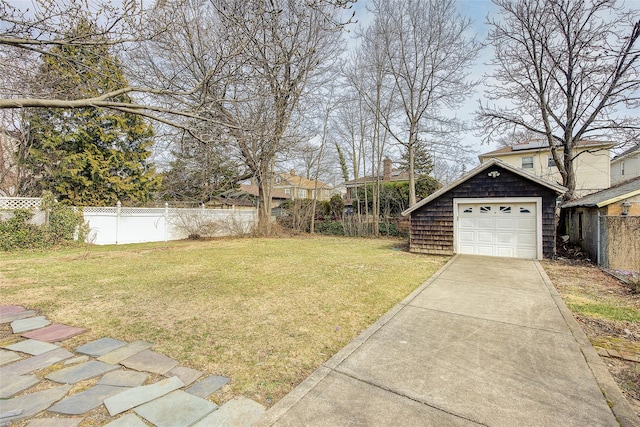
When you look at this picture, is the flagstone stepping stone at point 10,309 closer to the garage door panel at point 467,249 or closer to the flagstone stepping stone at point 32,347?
the flagstone stepping stone at point 32,347

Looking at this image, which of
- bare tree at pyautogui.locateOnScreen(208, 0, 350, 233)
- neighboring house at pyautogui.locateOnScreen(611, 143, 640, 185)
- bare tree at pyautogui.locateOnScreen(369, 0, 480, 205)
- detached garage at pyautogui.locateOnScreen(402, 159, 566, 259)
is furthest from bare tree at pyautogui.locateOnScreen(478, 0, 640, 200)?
neighboring house at pyautogui.locateOnScreen(611, 143, 640, 185)

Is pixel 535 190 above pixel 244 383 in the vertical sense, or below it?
above

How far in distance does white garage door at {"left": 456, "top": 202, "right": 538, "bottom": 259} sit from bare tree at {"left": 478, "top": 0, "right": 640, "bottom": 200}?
18.7 ft

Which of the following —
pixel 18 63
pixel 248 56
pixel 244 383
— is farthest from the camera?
pixel 248 56

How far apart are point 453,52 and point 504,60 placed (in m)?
2.59

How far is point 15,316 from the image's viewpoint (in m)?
4.21

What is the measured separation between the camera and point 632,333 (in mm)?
3906

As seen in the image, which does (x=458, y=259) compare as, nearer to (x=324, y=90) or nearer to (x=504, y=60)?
(x=504, y=60)

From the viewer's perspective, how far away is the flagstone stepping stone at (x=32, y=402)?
2.16m

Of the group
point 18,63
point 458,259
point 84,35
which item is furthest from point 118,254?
point 458,259

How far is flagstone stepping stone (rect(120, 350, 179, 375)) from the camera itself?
285 cm

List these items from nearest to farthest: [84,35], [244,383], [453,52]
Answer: [244,383], [84,35], [453,52]

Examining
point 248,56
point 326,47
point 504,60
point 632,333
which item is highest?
point 326,47

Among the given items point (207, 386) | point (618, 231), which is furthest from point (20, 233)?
point (618, 231)
